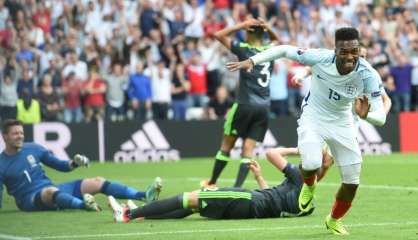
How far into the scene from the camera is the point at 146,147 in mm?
26297

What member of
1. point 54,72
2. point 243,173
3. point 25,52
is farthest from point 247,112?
point 25,52

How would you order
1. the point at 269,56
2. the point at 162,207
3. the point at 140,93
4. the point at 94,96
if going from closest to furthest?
the point at 269,56
the point at 162,207
the point at 94,96
the point at 140,93

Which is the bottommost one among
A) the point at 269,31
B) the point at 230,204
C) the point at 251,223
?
the point at 251,223

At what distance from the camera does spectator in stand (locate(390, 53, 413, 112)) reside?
28453 millimetres

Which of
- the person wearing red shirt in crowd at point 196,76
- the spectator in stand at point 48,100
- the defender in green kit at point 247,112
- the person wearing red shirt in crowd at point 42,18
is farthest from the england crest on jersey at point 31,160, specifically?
the person wearing red shirt in crowd at point 42,18

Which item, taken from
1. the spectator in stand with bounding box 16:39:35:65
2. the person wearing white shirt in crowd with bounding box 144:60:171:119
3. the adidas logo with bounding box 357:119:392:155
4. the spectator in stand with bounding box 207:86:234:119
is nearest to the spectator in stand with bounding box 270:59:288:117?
the spectator in stand with bounding box 207:86:234:119

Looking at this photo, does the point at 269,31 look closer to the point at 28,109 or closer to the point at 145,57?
the point at 28,109

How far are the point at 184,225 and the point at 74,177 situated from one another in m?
9.33

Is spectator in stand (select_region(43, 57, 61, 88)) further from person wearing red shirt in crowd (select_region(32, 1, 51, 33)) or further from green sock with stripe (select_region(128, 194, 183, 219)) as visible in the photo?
green sock with stripe (select_region(128, 194, 183, 219))

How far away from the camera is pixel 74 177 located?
20.8 metres

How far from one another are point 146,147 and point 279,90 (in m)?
3.90

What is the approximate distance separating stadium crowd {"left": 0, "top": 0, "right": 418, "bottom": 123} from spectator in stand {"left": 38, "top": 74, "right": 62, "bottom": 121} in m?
0.03

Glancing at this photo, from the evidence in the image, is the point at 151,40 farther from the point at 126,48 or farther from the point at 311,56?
the point at 311,56

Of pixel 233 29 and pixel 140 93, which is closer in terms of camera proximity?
pixel 233 29
